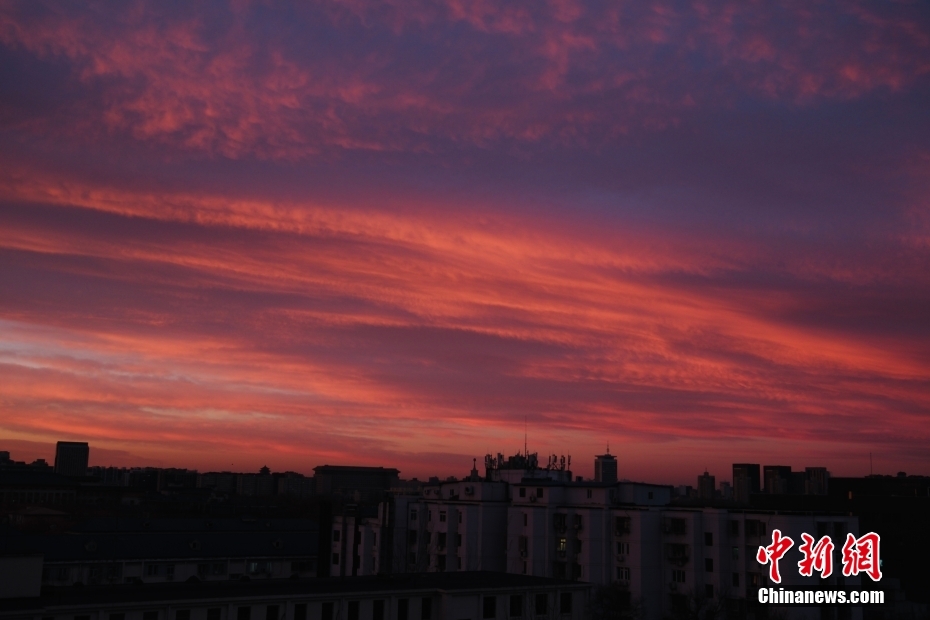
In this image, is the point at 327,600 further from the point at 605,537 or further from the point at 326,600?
the point at 605,537

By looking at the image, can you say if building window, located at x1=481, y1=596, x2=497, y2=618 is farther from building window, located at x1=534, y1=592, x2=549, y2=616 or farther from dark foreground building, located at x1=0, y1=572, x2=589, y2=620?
building window, located at x1=534, y1=592, x2=549, y2=616

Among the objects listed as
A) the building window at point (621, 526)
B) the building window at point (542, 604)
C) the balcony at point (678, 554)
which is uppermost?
the building window at point (621, 526)

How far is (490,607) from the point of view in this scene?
60594 millimetres

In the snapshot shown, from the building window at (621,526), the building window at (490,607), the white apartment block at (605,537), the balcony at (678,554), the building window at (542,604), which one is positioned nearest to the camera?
the building window at (490,607)

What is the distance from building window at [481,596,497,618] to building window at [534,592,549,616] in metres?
3.66

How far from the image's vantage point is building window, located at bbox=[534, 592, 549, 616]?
6262 centimetres

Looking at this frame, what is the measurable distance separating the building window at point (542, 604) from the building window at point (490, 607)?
3.66 m

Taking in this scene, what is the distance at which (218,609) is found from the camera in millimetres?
51812

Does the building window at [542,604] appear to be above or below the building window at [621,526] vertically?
below

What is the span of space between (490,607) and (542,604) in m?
4.67

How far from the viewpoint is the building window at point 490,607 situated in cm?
6031

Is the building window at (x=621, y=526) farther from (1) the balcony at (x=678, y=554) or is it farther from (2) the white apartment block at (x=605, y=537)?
(1) the balcony at (x=678, y=554)

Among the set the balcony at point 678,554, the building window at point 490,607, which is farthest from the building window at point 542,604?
the balcony at point 678,554

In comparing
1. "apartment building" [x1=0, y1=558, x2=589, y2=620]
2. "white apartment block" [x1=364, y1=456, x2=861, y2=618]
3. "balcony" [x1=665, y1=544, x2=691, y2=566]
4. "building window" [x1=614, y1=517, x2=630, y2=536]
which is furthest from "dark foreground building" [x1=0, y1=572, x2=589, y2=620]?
"building window" [x1=614, y1=517, x2=630, y2=536]
